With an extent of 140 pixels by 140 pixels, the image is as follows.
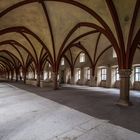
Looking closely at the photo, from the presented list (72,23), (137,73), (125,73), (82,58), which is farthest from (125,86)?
(82,58)

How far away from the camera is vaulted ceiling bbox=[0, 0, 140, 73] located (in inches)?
276

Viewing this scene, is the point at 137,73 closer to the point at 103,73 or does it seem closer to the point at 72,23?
the point at 103,73

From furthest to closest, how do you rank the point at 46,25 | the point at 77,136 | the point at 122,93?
the point at 46,25 → the point at 122,93 → the point at 77,136

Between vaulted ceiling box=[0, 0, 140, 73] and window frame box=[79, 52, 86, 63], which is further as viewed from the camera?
window frame box=[79, 52, 86, 63]

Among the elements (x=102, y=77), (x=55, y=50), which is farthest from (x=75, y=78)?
(x=55, y=50)

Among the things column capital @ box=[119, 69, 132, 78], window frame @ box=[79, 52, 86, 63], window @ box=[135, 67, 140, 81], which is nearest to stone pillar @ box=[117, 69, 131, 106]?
column capital @ box=[119, 69, 132, 78]

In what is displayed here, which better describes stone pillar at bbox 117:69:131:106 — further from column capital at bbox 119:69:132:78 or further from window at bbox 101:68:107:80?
window at bbox 101:68:107:80

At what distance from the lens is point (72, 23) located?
10562mm

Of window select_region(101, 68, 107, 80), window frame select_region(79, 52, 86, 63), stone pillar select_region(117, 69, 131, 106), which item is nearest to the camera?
stone pillar select_region(117, 69, 131, 106)

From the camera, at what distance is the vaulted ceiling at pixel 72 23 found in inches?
276

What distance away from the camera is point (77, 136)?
11.1 ft

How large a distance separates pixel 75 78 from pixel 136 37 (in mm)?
15537

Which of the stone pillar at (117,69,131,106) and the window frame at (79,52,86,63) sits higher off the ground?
the window frame at (79,52,86,63)

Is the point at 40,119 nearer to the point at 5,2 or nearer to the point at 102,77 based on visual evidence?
the point at 5,2
